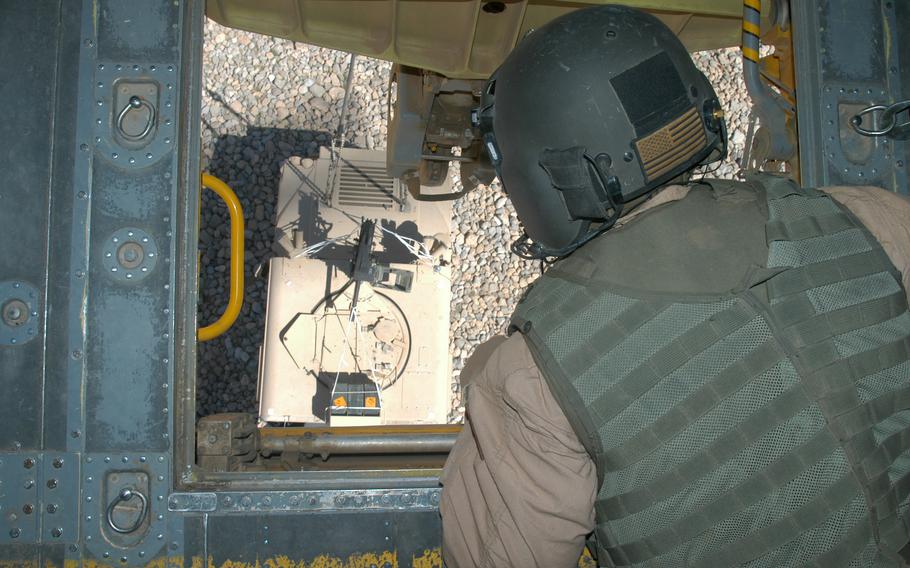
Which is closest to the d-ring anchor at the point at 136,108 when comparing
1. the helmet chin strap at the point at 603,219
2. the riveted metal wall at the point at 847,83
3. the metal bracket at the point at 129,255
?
the metal bracket at the point at 129,255

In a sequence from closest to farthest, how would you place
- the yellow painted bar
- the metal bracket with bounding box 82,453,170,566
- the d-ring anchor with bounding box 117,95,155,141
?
the metal bracket with bounding box 82,453,170,566, the d-ring anchor with bounding box 117,95,155,141, the yellow painted bar

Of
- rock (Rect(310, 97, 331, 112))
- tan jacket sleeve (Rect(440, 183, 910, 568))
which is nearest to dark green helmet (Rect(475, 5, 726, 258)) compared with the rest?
tan jacket sleeve (Rect(440, 183, 910, 568))

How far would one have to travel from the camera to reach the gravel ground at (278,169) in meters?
7.05

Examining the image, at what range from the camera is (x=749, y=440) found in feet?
5.36

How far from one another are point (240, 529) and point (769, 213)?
63.3 inches

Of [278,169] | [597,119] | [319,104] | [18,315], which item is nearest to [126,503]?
[18,315]

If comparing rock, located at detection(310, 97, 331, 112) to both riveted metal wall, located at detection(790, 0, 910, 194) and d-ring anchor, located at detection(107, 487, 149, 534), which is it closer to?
riveted metal wall, located at detection(790, 0, 910, 194)

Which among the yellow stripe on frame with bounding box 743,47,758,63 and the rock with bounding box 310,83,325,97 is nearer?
the yellow stripe on frame with bounding box 743,47,758,63

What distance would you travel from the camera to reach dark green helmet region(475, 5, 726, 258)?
183cm

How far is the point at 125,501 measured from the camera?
2.37 meters

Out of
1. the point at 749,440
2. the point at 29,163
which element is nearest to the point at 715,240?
the point at 749,440

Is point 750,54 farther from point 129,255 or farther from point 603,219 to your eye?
point 129,255

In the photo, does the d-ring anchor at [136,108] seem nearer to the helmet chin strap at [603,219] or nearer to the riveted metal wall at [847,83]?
the helmet chin strap at [603,219]

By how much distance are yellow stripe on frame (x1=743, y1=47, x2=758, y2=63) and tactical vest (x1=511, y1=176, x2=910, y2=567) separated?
109 centimetres
